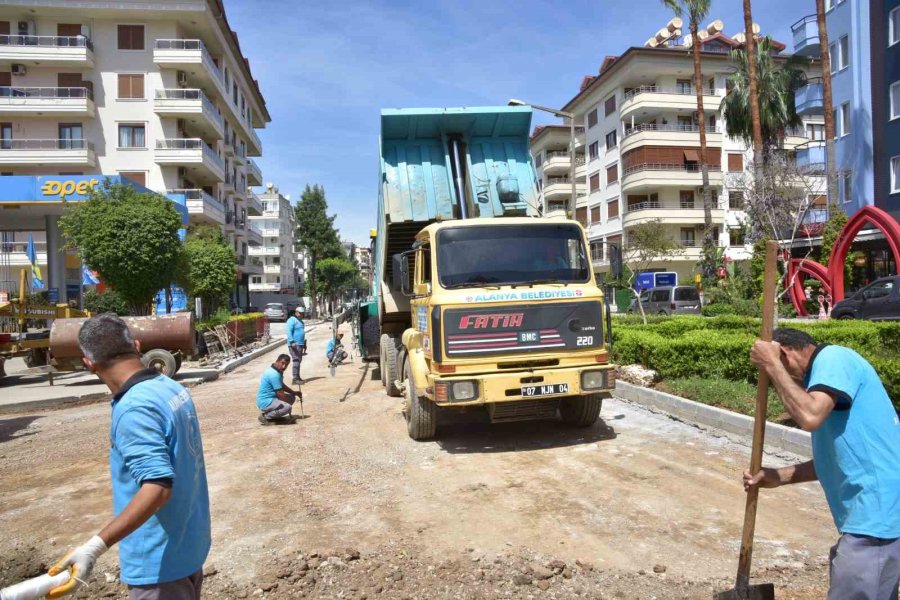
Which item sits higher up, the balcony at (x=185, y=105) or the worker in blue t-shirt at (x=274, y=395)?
the balcony at (x=185, y=105)

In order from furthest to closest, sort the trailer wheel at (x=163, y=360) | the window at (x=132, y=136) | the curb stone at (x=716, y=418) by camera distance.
Answer: the window at (x=132, y=136) → the trailer wheel at (x=163, y=360) → the curb stone at (x=716, y=418)

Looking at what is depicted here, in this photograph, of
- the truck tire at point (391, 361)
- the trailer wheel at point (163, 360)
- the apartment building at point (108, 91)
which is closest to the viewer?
the truck tire at point (391, 361)

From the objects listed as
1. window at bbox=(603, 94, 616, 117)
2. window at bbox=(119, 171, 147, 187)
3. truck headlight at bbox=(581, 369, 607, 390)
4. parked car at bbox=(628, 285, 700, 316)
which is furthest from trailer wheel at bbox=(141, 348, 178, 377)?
window at bbox=(603, 94, 616, 117)

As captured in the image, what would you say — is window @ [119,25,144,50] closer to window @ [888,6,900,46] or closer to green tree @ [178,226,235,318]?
green tree @ [178,226,235,318]

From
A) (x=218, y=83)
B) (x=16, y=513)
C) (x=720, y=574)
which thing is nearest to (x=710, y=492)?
(x=720, y=574)

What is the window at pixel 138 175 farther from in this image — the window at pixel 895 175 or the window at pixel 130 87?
the window at pixel 895 175

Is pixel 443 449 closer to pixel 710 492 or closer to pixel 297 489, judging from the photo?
pixel 297 489

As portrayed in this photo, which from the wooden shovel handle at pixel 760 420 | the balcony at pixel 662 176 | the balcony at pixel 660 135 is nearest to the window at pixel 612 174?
the balcony at pixel 660 135

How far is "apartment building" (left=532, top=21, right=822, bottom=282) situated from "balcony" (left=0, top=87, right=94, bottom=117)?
32570 mm

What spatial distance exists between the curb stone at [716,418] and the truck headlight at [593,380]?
169cm

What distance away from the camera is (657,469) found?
614 centimetres

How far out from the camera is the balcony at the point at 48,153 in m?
32.1

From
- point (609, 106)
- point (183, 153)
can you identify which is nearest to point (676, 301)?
point (609, 106)

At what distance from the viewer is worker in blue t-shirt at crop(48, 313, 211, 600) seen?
2252 mm
